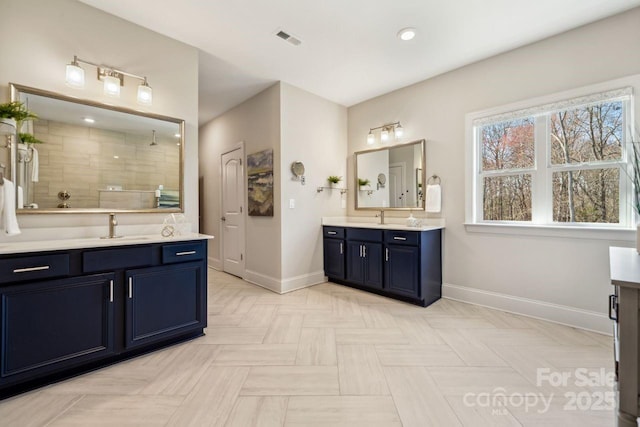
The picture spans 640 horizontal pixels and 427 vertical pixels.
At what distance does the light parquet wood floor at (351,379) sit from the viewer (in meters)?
1.46

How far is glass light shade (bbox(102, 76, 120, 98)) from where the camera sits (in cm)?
219

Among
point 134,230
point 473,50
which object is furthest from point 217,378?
point 473,50

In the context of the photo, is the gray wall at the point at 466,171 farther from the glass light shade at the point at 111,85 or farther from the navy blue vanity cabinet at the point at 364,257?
the glass light shade at the point at 111,85

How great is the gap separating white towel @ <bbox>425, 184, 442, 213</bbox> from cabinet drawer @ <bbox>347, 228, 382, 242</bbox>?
704mm

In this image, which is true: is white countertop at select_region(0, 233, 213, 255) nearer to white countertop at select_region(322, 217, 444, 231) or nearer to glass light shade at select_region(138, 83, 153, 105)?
glass light shade at select_region(138, 83, 153, 105)

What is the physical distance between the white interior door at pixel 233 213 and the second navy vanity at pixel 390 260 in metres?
1.49

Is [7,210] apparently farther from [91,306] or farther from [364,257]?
[364,257]

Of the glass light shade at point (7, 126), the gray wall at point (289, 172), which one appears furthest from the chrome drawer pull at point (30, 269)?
the gray wall at point (289, 172)

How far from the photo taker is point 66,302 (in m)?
1.74

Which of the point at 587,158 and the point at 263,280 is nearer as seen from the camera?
the point at 587,158

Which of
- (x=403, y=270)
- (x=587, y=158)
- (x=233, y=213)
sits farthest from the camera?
(x=233, y=213)

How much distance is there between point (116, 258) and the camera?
1.92 metres

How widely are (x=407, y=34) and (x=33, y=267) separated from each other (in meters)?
3.38

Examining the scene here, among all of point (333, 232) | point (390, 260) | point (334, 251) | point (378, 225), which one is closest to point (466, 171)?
point (378, 225)
